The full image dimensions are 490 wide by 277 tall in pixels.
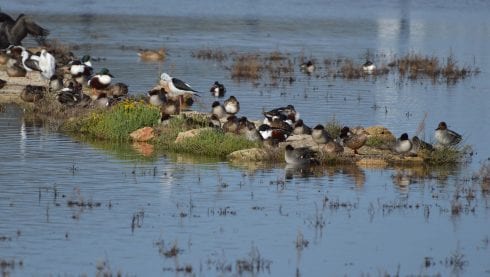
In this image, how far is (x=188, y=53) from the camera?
4503cm

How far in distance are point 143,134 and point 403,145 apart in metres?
5.47

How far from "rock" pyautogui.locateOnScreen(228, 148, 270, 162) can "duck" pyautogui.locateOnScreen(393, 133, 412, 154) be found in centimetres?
239

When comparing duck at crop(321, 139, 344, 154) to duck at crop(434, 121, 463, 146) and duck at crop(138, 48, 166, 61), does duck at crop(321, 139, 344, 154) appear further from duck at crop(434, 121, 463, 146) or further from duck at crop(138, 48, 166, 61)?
duck at crop(138, 48, 166, 61)

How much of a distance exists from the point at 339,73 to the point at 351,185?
19.3 m

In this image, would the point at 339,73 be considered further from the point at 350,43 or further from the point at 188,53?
the point at 350,43

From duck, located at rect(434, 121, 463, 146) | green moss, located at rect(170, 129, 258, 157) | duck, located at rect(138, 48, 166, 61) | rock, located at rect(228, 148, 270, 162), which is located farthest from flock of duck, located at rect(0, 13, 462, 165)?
duck, located at rect(138, 48, 166, 61)

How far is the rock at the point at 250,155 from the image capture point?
22344 mm

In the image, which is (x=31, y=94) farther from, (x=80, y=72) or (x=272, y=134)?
(x=272, y=134)

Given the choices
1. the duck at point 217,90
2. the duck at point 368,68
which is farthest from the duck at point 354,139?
the duck at point 368,68

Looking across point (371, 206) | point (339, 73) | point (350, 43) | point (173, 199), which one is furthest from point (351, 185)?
point (350, 43)

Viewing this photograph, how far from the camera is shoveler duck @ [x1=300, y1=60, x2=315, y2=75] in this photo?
39.2m

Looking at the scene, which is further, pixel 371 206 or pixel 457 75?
pixel 457 75

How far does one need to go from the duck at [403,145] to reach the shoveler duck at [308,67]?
1669cm

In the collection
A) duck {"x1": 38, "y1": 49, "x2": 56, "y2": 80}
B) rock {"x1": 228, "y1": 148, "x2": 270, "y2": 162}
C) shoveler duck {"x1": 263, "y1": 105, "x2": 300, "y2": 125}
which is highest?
duck {"x1": 38, "y1": 49, "x2": 56, "y2": 80}
